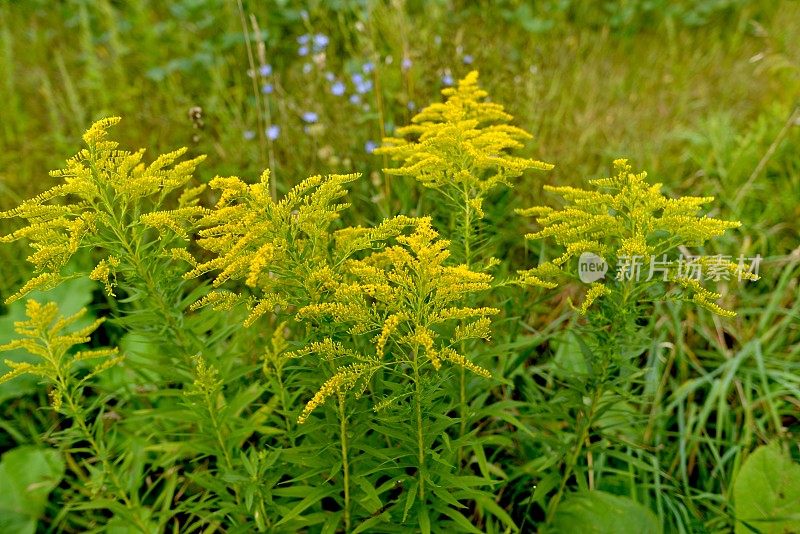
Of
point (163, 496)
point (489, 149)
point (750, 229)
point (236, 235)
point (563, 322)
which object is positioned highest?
point (489, 149)

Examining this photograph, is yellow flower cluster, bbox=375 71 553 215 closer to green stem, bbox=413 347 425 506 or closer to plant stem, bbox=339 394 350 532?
green stem, bbox=413 347 425 506

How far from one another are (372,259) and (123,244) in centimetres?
62

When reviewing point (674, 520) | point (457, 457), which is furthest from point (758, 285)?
point (457, 457)

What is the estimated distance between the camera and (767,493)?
217 centimetres

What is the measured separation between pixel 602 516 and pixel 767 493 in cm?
59

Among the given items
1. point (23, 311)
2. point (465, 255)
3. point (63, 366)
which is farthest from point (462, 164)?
point (23, 311)

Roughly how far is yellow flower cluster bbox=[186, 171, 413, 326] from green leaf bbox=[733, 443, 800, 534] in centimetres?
151

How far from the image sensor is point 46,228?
5.26ft

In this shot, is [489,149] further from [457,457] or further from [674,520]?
[674,520]

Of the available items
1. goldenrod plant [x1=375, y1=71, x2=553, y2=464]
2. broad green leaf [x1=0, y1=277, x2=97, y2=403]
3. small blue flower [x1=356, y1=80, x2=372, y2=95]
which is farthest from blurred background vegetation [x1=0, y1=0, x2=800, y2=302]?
goldenrod plant [x1=375, y1=71, x2=553, y2=464]

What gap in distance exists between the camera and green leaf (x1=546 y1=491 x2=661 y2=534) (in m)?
2.07

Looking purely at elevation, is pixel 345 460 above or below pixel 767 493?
above

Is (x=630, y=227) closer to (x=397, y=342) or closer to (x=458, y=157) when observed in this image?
(x=458, y=157)

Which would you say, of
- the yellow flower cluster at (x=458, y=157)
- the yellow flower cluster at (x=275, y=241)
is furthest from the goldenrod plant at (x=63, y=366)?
the yellow flower cluster at (x=458, y=157)
